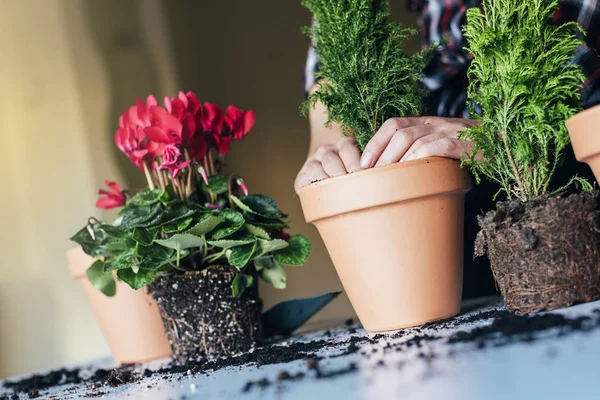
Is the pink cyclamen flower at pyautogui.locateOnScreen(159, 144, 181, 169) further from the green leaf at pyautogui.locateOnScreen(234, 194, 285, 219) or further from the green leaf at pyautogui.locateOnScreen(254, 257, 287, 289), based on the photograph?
the green leaf at pyautogui.locateOnScreen(254, 257, 287, 289)

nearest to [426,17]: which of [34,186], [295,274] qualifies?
[34,186]

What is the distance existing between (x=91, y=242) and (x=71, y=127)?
1.71 metres

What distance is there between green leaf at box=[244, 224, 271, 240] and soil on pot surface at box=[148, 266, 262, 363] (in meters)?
0.08

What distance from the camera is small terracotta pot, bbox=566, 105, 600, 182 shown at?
2.27ft

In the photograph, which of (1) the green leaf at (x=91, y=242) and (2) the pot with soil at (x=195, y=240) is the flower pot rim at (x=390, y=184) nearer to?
(2) the pot with soil at (x=195, y=240)

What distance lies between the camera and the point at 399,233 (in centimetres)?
92

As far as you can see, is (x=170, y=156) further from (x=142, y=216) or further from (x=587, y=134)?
(x=587, y=134)

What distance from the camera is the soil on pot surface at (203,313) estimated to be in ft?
3.80

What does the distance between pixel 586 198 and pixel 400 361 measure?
34 centimetres

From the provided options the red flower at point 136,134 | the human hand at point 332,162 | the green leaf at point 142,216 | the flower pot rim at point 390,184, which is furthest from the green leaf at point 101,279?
the flower pot rim at point 390,184

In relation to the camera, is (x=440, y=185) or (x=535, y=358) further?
(x=440, y=185)

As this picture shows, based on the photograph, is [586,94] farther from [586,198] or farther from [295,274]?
[295,274]

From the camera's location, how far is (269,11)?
374cm

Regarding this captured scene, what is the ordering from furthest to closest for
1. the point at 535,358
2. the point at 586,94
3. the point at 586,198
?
1. the point at 586,94
2. the point at 586,198
3. the point at 535,358
